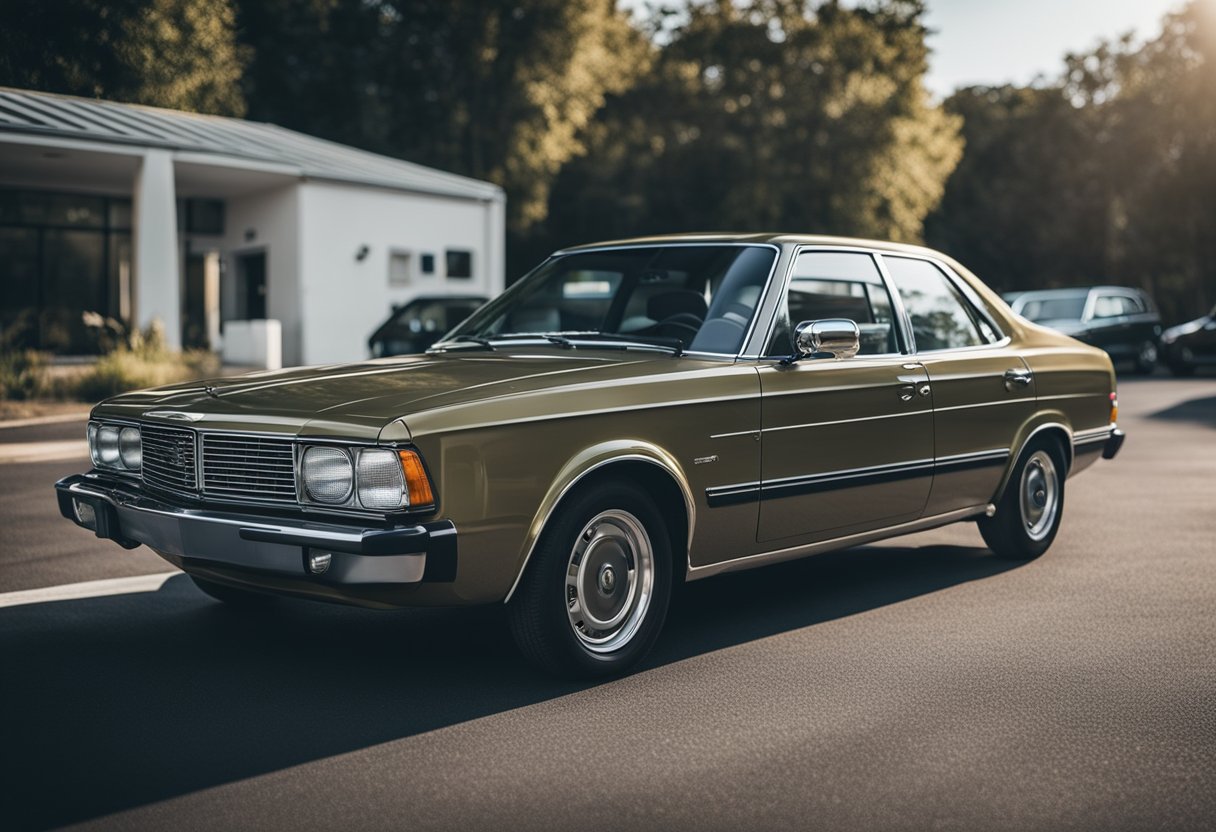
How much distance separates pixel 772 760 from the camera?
3838 mm

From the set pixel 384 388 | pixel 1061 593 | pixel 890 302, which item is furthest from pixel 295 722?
pixel 1061 593

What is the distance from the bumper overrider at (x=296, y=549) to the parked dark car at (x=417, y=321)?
13.9 m

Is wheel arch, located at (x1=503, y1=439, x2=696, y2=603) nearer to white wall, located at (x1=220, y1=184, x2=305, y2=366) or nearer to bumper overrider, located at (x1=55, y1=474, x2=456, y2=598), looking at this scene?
bumper overrider, located at (x1=55, y1=474, x2=456, y2=598)

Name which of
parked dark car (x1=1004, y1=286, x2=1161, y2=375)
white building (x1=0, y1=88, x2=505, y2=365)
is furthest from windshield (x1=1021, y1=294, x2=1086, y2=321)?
white building (x1=0, y1=88, x2=505, y2=365)

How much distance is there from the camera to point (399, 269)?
26.8 meters

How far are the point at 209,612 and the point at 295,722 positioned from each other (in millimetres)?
1742

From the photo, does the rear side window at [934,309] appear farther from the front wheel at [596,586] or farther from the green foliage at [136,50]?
the green foliage at [136,50]

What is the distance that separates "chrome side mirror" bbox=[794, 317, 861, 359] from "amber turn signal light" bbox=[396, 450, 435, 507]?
1849mm

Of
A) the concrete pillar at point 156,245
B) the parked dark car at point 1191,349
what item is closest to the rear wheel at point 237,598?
the concrete pillar at point 156,245

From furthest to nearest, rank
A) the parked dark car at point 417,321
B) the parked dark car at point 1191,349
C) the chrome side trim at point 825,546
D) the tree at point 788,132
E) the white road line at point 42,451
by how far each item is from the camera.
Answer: the tree at point 788,132
the parked dark car at point 1191,349
the parked dark car at point 417,321
the white road line at point 42,451
the chrome side trim at point 825,546

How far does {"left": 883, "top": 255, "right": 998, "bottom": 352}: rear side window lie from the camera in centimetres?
629

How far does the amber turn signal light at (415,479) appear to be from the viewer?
13.4 feet

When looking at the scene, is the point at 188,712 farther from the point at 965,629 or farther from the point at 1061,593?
the point at 1061,593

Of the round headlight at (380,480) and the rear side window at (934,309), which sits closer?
the round headlight at (380,480)
